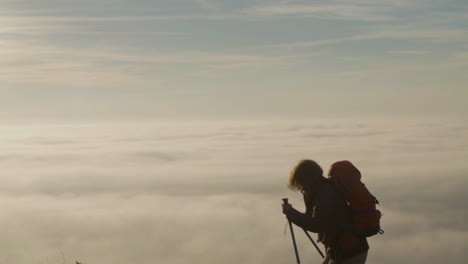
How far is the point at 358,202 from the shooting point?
221 inches

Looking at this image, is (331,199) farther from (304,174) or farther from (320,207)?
(304,174)

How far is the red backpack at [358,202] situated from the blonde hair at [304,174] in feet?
0.92

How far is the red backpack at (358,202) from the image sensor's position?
560 centimetres

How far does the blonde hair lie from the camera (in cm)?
560

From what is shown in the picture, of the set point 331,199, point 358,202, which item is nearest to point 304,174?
point 331,199

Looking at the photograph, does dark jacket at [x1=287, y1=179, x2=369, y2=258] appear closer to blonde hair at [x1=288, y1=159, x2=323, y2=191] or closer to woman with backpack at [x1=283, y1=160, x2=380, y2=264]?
woman with backpack at [x1=283, y1=160, x2=380, y2=264]

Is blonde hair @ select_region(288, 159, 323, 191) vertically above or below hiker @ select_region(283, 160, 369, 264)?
above

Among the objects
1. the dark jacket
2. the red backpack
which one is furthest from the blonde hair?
the red backpack

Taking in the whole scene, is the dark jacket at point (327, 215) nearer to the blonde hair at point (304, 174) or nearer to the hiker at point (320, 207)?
the hiker at point (320, 207)

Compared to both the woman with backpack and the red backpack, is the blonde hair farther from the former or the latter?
the red backpack

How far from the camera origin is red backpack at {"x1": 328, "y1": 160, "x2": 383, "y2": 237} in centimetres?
560

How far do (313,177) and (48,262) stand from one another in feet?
19.8

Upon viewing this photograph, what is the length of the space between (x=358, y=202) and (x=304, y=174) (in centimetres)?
64

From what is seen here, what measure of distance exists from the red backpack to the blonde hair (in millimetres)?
281
